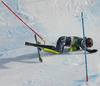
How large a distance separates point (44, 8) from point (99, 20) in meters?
2.72

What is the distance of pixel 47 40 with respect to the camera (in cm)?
576

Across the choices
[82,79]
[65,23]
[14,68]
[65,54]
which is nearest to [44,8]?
[65,23]

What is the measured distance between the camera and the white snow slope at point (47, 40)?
325cm

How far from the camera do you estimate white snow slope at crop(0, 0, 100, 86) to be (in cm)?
325

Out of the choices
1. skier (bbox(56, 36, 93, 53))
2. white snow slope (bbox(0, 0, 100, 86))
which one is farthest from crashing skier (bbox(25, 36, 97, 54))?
white snow slope (bbox(0, 0, 100, 86))

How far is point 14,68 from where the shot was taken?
3.84 meters

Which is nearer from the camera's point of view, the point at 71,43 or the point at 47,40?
the point at 71,43

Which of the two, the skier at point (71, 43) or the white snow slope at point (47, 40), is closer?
the white snow slope at point (47, 40)

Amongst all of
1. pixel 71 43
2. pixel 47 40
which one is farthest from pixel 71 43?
pixel 47 40

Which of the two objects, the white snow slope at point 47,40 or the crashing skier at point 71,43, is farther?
the crashing skier at point 71,43

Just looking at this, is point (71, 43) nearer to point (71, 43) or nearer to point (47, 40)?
point (71, 43)

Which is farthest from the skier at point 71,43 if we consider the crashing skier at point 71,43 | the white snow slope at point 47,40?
the white snow slope at point 47,40

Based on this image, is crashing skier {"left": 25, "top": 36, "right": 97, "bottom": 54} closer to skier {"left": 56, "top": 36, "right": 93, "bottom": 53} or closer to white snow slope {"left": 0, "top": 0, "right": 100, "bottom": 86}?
skier {"left": 56, "top": 36, "right": 93, "bottom": 53}

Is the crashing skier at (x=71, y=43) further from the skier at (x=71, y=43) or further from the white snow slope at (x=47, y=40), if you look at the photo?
the white snow slope at (x=47, y=40)
